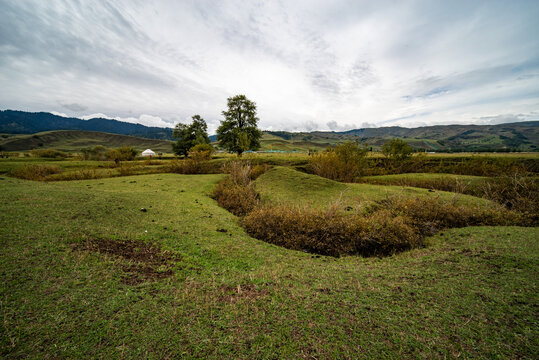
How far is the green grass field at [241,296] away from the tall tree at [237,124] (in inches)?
1329

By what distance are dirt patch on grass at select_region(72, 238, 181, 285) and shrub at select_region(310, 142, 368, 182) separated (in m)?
10.3

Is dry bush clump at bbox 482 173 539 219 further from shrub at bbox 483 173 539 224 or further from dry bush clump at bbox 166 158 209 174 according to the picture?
dry bush clump at bbox 166 158 209 174

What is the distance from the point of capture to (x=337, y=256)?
456 centimetres

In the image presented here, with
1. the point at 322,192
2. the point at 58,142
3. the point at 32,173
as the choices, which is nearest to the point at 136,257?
the point at 322,192

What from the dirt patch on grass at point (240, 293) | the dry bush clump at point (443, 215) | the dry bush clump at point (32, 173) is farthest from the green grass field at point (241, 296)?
the dry bush clump at point (32, 173)

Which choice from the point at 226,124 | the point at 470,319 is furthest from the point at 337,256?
the point at 226,124

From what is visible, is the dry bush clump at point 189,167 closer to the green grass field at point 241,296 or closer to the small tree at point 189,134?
the green grass field at point 241,296

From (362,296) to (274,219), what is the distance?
307cm

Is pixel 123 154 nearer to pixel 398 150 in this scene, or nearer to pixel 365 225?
pixel 398 150

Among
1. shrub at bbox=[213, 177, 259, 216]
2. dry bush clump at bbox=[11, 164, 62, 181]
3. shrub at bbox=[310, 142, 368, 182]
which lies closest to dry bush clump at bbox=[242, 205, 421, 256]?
shrub at bbox=[213, 177, 259, 216]

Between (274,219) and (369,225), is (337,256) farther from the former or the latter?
(274,219)

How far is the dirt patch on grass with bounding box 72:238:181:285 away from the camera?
9.28 feet

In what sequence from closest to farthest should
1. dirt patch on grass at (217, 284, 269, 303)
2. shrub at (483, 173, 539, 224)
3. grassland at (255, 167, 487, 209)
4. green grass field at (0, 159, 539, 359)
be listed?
green grass field at (0, 159, 539, 359) < dirt patch on grass at (217, 284, 269, 303) < shrub at (483, 173, 539, 224) < grassland at (255, 167, 487, 209)

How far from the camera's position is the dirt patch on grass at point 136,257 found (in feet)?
9.28
